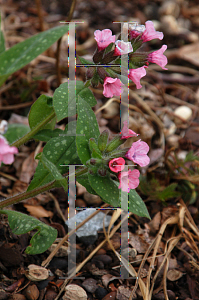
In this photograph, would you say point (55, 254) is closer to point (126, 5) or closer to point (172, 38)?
point (172, 38)

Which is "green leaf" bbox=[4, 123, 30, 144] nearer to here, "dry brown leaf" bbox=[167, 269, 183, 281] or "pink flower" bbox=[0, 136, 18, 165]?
"pink flower" bbox=[0, 136, 18, 165]

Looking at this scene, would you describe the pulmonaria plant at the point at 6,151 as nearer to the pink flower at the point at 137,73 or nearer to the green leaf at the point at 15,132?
the pink flower at the point at 137,73

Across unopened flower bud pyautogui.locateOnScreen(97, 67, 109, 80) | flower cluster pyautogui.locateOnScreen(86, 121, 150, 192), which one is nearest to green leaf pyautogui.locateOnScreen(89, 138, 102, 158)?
flower cluster pyautogui.locateOnScreen(86, 121, 150, 192)

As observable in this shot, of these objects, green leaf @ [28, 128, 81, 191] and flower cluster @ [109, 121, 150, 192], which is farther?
green leaf @ [28, 128, 81, 191]

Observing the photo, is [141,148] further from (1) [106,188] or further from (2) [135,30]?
(2) [135,30]

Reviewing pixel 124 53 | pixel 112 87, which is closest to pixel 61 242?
pixel 112 87

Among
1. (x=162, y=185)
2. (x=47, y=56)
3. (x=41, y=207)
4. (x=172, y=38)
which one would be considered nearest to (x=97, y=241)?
(x=41, y=207)
